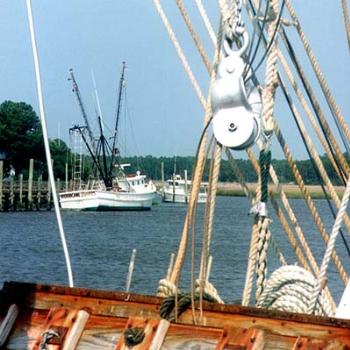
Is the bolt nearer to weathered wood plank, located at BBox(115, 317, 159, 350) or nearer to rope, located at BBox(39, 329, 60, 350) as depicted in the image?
weathered wood plank, located at BBox(115, 317, 159, 350)

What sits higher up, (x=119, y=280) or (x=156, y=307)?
(x=156, y=307)

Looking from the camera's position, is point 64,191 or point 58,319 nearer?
point 58,319

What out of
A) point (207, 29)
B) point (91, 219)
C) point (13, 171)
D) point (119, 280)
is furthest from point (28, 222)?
point (207, 29)

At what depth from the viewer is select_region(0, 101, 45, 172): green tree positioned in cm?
10956

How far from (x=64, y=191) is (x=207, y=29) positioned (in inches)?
3964

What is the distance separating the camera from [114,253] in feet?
150

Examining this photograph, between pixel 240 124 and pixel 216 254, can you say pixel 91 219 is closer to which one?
pixel 216 254

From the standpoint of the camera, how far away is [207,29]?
641 cm

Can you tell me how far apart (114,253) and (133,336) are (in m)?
41.6

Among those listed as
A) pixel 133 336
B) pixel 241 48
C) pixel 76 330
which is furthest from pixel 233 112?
pixel 76 330

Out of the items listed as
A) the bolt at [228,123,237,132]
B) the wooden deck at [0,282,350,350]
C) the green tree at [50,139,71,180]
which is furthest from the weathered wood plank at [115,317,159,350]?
the green tree at [50,139,71,180]

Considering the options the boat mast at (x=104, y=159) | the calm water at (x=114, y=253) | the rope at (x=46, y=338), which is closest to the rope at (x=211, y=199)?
the rope at (x=46, y=338)

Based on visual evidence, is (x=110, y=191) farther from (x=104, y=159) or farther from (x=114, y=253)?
(x=114, y=253)

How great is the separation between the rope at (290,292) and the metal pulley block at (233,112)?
1.02 metres
